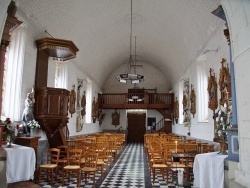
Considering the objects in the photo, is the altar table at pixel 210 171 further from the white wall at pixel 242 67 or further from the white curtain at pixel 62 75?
the white curtain at pixel 62 75

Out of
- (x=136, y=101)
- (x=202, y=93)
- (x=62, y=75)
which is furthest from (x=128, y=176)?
(x=136, y=101)

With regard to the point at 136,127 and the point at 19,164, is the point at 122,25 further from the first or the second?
the point at 136,127

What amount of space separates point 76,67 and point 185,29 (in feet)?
19.6

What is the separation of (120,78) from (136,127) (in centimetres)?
1000

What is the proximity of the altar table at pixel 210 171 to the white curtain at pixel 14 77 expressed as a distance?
5357mm

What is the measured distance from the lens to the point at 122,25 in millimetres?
13125

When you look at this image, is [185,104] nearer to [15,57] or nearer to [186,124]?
[186,124]

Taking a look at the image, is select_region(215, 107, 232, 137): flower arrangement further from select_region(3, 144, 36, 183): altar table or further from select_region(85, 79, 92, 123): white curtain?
select_region(85, 79, 92, 123): white curtain

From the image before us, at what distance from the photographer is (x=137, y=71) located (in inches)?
872

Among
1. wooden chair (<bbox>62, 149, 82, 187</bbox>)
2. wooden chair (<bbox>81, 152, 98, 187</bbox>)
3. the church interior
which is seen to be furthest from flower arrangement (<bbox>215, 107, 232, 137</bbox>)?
wooden chair (<bbox>62, 149, 82, 187</bbox>)

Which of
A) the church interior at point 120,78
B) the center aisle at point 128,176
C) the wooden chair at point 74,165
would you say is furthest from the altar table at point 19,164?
the center aisle at point 128,176

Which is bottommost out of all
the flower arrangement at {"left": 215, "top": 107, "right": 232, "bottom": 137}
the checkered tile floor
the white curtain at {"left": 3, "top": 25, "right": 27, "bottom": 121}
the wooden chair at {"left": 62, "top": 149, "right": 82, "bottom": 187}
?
the checkered tile floor

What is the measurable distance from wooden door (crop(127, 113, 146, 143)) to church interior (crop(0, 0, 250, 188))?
5.29 metres

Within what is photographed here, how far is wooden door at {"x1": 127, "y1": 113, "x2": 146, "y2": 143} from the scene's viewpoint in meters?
22.1
